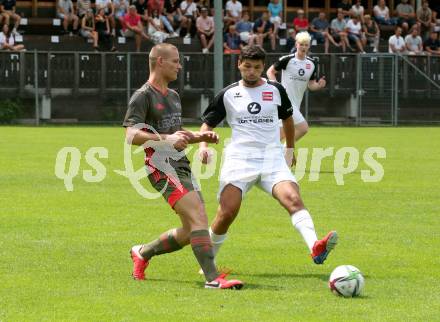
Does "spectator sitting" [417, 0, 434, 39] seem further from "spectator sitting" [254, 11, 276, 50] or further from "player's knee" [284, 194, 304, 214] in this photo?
"player's knee" [284, 194, 304, 214]

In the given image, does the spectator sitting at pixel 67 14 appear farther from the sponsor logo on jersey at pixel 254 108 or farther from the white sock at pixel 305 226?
the white sock at pixel 305 226

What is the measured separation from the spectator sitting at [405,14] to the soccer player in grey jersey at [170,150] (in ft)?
115

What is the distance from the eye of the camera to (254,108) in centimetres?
976

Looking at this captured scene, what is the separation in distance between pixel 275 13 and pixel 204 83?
204 inches

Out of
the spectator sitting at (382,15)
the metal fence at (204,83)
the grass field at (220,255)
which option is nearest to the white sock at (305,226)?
the grass field at (220,255)

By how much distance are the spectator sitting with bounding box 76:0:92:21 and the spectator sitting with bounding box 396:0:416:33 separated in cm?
1228

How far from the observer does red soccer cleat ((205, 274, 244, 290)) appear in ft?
29.0

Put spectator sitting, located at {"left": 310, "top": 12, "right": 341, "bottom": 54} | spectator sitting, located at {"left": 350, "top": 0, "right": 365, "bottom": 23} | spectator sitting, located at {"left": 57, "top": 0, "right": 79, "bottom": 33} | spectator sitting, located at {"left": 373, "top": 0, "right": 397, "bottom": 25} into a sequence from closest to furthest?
spectator sitting, located at {"left": 57, "top": 0, "right": 79, "bottom": 33} → spectator sitting, located at {"left": 310, "top": 12, "right": 341, "bottom": 54} → spectator sitting, located at {"left": 350, "top": 0, "right": 365, "bottom": 23} → spectator sitting, located at {"left": 373, "top": 0, "right": 397, "bottom": 25}

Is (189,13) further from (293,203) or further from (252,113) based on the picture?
(293,203)

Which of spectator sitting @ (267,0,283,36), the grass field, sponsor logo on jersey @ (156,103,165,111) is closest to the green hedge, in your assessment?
spectator sitting @ (267,0,283,36)

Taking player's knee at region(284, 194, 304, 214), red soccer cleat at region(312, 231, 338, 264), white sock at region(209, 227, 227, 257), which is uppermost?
player's knee at region(284, 194, 304, 214)

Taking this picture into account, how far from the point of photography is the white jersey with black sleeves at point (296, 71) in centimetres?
1902

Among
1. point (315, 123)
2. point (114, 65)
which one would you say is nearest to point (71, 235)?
point (114, 65)

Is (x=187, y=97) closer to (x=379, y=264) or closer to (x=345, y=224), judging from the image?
(x=345, y=224)
